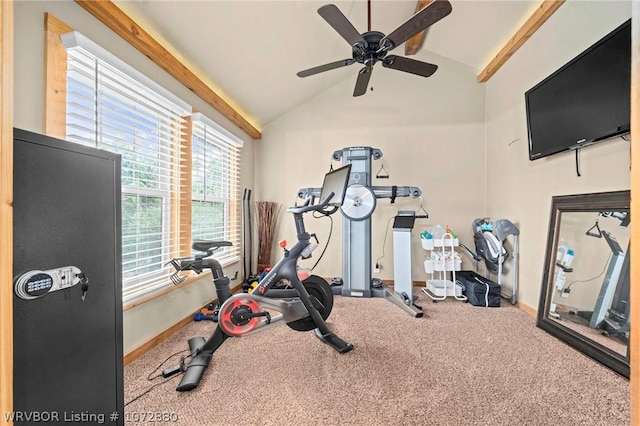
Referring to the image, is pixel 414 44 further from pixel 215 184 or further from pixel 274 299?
pixel 274 299

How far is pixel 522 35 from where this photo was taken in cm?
286

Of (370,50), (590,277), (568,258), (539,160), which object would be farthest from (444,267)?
(370,50)

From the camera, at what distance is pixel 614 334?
189 centimetres

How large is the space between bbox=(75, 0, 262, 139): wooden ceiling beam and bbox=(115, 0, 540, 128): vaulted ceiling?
0.08 meters

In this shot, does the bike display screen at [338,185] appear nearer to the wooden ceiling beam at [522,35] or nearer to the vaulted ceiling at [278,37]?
the vaulted ceiling at [278,37]

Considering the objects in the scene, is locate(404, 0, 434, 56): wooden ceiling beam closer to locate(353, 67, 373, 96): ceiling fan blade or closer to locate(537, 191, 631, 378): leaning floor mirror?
locate(353, 67, 373, 96): ceiling fan blade

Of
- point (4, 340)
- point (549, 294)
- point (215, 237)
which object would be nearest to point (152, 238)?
point (215, 237)

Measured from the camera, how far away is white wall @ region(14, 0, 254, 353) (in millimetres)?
1281

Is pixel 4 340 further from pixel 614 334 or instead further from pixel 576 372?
pixel 614 334

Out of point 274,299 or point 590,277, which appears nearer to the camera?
point 274,299

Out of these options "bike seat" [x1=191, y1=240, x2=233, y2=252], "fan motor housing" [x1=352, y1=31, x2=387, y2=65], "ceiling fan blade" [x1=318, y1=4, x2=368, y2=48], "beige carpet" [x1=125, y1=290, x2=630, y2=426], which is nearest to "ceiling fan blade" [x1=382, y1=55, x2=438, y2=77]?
"fan motor housing" [x1=352, y1=31, x2=387, y2=65]

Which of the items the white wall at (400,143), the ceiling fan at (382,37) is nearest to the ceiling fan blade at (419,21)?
the ceiling fan at (382,37)

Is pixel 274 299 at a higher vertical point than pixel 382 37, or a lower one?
lower

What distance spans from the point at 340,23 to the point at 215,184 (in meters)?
2.12
